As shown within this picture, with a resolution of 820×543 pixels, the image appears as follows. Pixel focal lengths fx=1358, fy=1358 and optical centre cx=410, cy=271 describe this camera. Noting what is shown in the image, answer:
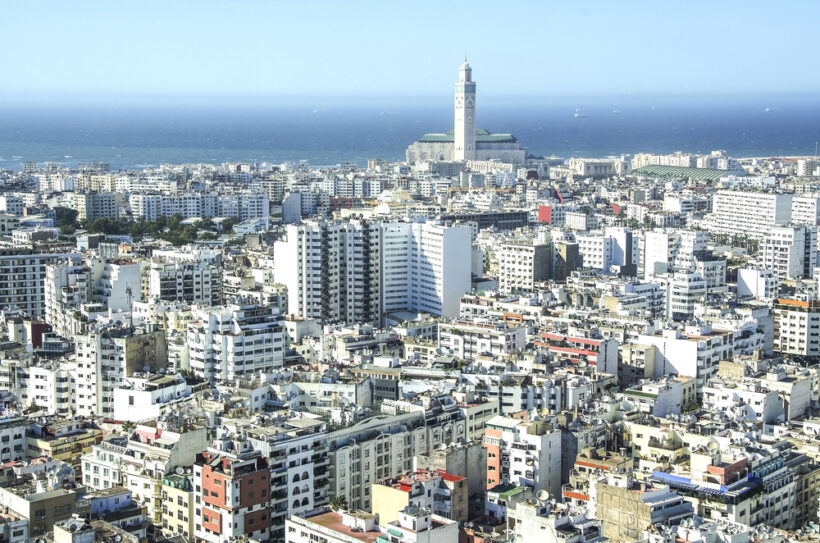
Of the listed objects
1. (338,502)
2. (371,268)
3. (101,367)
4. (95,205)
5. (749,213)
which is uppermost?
(95,205)

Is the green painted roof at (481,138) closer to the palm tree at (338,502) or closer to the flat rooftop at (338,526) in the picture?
the palm tree at (338,502)

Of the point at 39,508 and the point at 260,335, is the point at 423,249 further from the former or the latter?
the point at 39,508

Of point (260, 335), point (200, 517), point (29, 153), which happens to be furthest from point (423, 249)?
point (29, 153)

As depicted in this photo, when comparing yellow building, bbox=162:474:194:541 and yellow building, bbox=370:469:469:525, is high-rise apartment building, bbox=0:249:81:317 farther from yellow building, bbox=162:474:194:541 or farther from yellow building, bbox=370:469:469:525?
yellow building, bbox=370:469:469:525

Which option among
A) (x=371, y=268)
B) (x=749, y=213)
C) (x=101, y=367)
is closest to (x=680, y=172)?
(x=749, y=213)

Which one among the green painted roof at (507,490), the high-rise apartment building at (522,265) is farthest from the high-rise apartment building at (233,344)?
the high-rise apartment building at (522,265)

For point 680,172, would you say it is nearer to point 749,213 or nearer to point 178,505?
point 749,213
